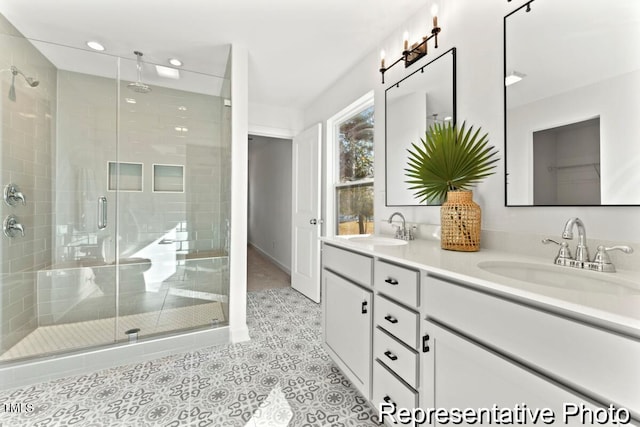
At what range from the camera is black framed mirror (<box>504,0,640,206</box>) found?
3.13ft

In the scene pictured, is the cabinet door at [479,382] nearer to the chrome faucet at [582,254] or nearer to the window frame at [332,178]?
the chrome faucet at [582,254]

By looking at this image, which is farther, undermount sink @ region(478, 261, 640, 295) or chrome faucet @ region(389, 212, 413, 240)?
chrome faucet @ region(389, 212, 413, 240)

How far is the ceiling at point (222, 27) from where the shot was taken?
71.5 inches

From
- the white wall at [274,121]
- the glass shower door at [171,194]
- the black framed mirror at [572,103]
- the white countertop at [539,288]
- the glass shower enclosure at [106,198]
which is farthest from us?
the white wall at [274,121]

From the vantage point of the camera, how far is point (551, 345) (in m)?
0.66

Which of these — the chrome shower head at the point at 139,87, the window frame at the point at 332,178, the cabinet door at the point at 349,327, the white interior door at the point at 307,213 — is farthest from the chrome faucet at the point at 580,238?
the chrome shower head at the point at 139,87

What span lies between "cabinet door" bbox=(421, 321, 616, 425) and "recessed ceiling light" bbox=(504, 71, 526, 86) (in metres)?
1.20

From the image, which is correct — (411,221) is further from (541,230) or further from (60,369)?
(60,369)

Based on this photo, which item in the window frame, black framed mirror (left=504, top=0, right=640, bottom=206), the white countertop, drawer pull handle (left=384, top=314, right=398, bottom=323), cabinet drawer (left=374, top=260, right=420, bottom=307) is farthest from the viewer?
the window frame

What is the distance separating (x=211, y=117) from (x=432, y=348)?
2.92 m

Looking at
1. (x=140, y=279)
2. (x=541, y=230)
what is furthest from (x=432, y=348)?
(x=140, y=279)

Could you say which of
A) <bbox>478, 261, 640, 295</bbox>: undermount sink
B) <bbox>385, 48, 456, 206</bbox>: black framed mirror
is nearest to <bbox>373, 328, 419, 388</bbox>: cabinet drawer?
<bbox>478, 261, 640, 295</bbox>: undermount sink

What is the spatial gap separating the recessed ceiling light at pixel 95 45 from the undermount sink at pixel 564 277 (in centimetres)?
325

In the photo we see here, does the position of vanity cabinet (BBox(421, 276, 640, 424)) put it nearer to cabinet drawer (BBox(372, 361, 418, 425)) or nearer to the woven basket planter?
cabinet drawer (BBox(372, 361, 418, 425))
